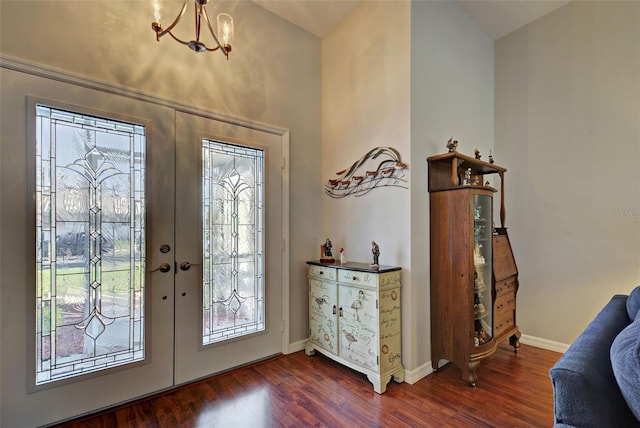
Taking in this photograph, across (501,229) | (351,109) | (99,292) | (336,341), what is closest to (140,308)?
(99,292)

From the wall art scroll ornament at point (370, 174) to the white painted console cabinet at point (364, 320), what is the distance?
77 centimetres

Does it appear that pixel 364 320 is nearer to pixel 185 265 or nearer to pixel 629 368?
pixel 185 265

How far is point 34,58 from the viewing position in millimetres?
1928

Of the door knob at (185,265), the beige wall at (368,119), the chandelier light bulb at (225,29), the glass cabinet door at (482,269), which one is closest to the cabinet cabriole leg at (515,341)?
the glass cabinet door at (482,269)

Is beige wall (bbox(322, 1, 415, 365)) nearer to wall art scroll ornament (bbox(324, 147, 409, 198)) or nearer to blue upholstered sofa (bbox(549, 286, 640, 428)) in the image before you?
wall art scroll ornament (bbox(324, 147, 409, 198))

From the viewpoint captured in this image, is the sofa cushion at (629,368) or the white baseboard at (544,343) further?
the white baseboard at (544,343)

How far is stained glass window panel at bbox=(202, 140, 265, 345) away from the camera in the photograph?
2619 mm

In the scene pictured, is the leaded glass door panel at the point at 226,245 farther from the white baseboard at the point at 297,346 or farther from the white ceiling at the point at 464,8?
the white ceiling at the point at 464,8

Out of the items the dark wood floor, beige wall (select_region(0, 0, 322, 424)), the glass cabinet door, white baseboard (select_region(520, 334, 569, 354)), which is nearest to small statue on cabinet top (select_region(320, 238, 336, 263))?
beige wall (select_region(0, 0, 322, 424))

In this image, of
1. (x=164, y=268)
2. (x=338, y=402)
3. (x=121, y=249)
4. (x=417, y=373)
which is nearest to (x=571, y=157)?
(x=417, y=373)

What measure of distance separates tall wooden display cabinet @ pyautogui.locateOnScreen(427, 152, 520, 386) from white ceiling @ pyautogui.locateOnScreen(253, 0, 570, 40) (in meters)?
1.71

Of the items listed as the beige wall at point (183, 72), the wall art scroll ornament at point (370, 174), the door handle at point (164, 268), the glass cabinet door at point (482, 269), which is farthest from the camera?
the wall art scroll ornament at point (370, 174)

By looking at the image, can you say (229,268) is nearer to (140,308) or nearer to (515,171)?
(140,308)

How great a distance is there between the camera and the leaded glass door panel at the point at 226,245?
2.49 meters
